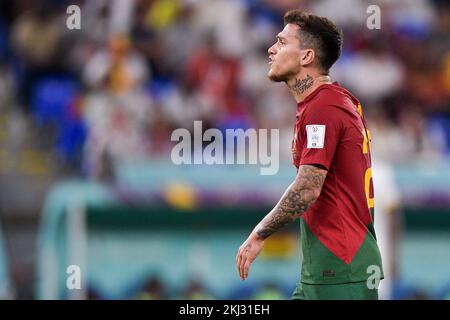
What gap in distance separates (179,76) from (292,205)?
25.3 feet

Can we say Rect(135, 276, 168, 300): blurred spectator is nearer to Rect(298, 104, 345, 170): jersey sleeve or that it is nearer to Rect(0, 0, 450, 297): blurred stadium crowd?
Rect(0, 0, 450, 297): blurred stadium crowd

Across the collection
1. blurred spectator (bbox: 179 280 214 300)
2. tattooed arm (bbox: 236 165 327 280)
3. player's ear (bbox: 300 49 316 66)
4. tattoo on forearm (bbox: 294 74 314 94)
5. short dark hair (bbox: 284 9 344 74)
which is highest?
short dark hair (bbox: 284 9 344 74)

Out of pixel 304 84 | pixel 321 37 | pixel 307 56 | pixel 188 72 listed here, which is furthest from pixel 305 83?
pixel 188 72

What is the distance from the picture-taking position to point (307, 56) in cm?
491

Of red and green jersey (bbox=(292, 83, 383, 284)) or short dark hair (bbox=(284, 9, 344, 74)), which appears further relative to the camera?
short dark hair (bbox=(284, 9, 344, 74))

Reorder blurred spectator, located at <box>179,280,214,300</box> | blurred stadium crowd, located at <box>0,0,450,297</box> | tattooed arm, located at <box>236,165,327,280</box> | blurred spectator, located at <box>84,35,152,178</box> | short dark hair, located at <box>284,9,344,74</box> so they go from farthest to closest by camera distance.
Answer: blurred stadium crowd, located at <box>0,0,450,297</box>, blurred spectator, located at <box>84,35,152,178</box>, blurred spectator, located at <box>179,280,214,300</box>, short dark hair, located at <box>284,9,344,74</box>, tattooed arm, located at <box>236,165,327,280</box>

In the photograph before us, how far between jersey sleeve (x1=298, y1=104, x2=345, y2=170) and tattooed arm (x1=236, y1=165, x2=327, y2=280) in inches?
1.8

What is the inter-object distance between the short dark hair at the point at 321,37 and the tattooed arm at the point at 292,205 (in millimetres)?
598

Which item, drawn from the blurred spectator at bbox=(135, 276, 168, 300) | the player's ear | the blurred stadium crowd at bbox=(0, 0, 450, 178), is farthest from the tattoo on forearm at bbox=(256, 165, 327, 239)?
the blurred stadium crowd at bbox=(0, 0, 450, 178)

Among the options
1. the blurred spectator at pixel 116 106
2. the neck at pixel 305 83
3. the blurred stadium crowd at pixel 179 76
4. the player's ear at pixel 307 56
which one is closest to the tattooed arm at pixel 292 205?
the neck at pixel 305 83

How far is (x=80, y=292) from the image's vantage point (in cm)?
942

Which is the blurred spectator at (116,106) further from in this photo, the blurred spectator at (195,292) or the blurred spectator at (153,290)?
the blurred spectator at (195,292)

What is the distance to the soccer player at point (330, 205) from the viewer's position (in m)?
4.63

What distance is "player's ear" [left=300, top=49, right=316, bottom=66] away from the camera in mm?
4910
